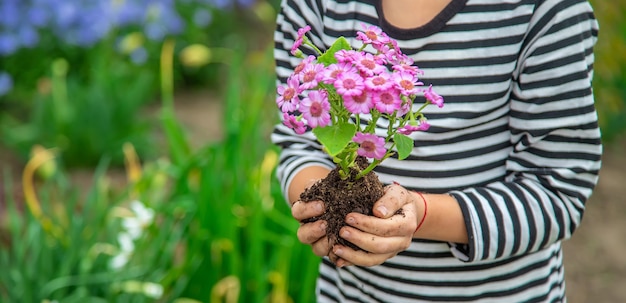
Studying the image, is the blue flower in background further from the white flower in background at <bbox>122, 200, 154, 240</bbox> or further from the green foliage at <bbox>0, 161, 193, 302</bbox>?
the white flower in background at <bbox>122, 200, 154, 240</bbox>

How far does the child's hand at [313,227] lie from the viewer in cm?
104

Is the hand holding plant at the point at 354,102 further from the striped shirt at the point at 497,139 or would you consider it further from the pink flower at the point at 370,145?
the striped shirt at the point at 497,139

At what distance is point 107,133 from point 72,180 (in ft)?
0.83

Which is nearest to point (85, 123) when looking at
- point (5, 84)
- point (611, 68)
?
point (5, 84)

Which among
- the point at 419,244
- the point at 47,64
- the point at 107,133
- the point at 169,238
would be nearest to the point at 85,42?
the point at 47,64

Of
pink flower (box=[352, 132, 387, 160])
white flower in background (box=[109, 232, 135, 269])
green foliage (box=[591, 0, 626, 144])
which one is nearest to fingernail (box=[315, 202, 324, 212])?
pink flower (box=[352, 132, 387, 160])

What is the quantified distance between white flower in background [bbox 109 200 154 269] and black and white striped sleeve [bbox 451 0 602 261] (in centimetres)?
125

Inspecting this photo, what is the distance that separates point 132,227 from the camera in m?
2.27

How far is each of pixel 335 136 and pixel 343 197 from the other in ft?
0.42

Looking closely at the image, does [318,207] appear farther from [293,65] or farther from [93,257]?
[93,257]

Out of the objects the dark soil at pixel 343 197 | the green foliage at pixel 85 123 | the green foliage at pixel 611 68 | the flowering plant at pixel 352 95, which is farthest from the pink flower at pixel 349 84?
the green foliage at pixel 85 123

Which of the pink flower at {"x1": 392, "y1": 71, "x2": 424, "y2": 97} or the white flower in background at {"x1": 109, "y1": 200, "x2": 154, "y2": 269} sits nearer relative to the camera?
the pink flower at {"x1": 392, "y1": 71, "x2": 424, "y2": 97}

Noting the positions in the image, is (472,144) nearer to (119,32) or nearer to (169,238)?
(169,238)

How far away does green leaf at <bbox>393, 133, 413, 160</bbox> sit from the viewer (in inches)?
37.6
